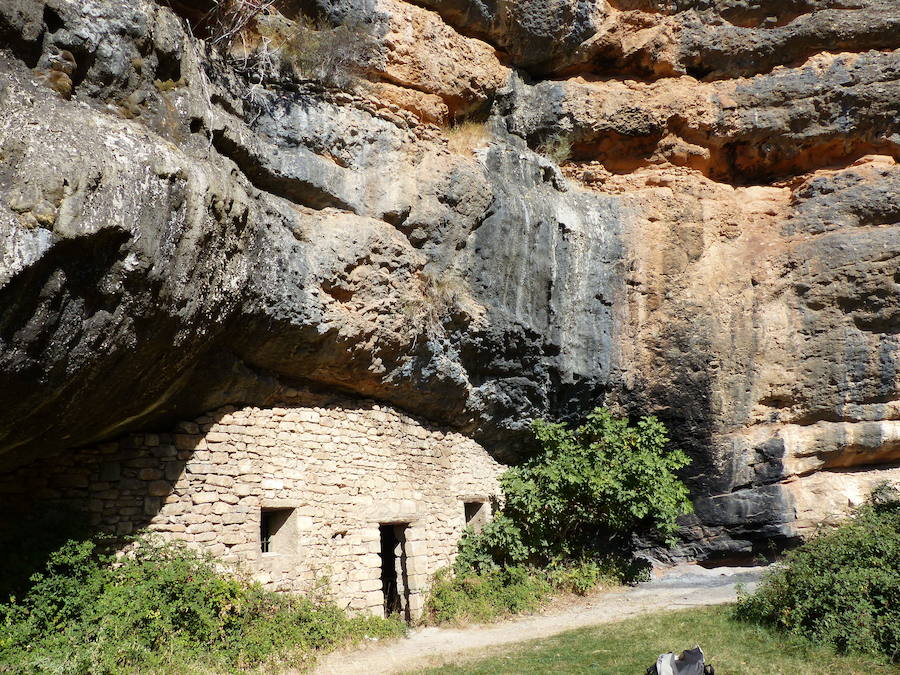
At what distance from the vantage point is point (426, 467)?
9.66 m

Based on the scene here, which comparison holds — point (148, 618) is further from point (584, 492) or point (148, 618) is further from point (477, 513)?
point (584, 492)

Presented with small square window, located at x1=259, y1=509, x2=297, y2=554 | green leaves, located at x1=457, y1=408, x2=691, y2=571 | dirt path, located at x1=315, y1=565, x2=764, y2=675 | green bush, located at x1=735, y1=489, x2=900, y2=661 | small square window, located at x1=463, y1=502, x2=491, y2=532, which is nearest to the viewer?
green bush, located at x1=735, y1=489, x2=900, y2=661

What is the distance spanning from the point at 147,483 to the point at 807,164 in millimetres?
10554

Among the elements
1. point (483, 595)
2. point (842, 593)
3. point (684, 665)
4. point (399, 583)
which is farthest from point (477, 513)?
point (684, 665)

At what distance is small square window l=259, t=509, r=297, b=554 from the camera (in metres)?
7.85

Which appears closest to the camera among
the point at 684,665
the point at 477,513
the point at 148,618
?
the point at 684,665

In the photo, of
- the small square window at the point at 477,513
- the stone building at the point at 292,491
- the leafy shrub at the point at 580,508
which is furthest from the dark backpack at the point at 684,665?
the small square window at the point at 477,513

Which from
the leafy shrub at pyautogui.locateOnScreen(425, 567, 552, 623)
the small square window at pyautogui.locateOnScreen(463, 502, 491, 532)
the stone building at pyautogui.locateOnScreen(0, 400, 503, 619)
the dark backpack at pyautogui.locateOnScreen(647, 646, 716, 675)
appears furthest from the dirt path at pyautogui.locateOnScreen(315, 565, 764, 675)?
the dark backpack at pyautogui.locateOnScreen(647, 646, 716, 675)

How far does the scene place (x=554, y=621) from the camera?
8.70 meters

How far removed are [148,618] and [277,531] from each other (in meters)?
1.87

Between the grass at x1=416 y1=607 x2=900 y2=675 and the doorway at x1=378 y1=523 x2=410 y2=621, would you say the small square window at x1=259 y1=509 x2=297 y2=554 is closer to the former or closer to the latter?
the doorway at x1=378 y1=523 x2=410 y2=621

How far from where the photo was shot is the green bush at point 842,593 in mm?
6129

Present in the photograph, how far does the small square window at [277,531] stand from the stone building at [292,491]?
0.05 ft

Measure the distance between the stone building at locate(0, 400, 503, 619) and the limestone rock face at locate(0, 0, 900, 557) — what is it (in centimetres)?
39
